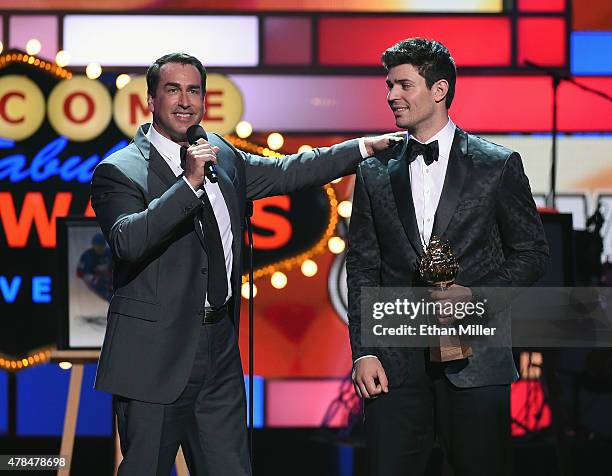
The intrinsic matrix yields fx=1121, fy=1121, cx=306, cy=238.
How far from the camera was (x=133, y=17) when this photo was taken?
16.7 ft

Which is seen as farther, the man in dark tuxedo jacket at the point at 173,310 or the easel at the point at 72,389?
the easel at the point at 72,389

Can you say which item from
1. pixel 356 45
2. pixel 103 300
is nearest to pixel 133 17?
pixel 356 45

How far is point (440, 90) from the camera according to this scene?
9.27 feet

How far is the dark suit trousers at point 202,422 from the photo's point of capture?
9.51ft

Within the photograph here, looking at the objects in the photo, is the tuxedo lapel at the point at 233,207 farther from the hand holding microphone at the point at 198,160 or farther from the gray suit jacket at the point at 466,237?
the gray suit jacket at the point at 466,237

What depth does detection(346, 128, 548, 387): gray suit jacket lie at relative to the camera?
274 centimetres

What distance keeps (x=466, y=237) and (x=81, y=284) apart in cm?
189

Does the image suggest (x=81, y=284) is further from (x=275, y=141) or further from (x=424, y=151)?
(x=424, y=151)

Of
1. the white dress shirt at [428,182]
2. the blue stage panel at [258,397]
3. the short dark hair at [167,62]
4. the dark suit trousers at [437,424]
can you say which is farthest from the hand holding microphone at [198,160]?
the blue stage panel at [258,397]

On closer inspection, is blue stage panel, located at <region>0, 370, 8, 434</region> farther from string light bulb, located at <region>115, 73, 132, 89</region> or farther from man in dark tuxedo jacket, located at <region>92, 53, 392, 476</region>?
man in dark tuxedo jacket, located at <region>92, 53, 392, 476</region>

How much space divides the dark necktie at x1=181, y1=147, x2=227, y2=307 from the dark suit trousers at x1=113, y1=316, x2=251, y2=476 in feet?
0.29

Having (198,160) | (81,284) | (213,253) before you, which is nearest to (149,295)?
(213,253)

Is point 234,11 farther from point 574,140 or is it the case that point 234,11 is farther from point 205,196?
point 205,196

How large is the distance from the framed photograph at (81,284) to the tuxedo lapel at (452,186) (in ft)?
5.81
